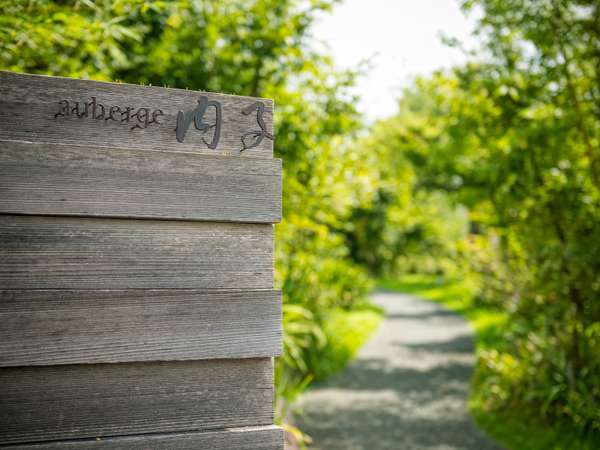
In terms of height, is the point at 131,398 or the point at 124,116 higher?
the point at 124,116

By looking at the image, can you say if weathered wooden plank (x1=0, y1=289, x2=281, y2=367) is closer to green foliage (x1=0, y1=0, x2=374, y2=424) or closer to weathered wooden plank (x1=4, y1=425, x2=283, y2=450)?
weathered wooden plank (x1=4, y1=425, x2=283, y2=450)

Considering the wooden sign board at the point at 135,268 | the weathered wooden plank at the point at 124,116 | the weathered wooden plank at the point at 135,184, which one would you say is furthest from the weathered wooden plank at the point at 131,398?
the weathered wooden plank at the point at 124,116

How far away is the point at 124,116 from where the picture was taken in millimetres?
1860

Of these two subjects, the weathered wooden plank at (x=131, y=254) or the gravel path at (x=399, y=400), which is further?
the gravel path at (x=399, y=400)

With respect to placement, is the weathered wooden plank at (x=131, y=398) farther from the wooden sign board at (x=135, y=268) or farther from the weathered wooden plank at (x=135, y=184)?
the weathered wooden plank at (x=135, y=184)

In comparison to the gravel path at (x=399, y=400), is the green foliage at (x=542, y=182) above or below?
above

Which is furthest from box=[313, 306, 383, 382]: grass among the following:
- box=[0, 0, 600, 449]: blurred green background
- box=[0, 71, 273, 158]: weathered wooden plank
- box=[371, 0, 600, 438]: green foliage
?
box=[0, 71, 273, 158]: weathered wooden plank

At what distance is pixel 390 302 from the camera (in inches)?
831

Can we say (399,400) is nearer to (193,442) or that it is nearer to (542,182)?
(542,182)

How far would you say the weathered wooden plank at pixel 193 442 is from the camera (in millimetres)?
1682

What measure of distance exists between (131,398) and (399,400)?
6.10 metres

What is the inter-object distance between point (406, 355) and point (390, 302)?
10.8m

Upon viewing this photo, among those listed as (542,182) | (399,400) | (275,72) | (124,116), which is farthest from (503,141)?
(124,116)

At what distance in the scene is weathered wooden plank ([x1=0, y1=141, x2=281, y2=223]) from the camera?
1.70m
